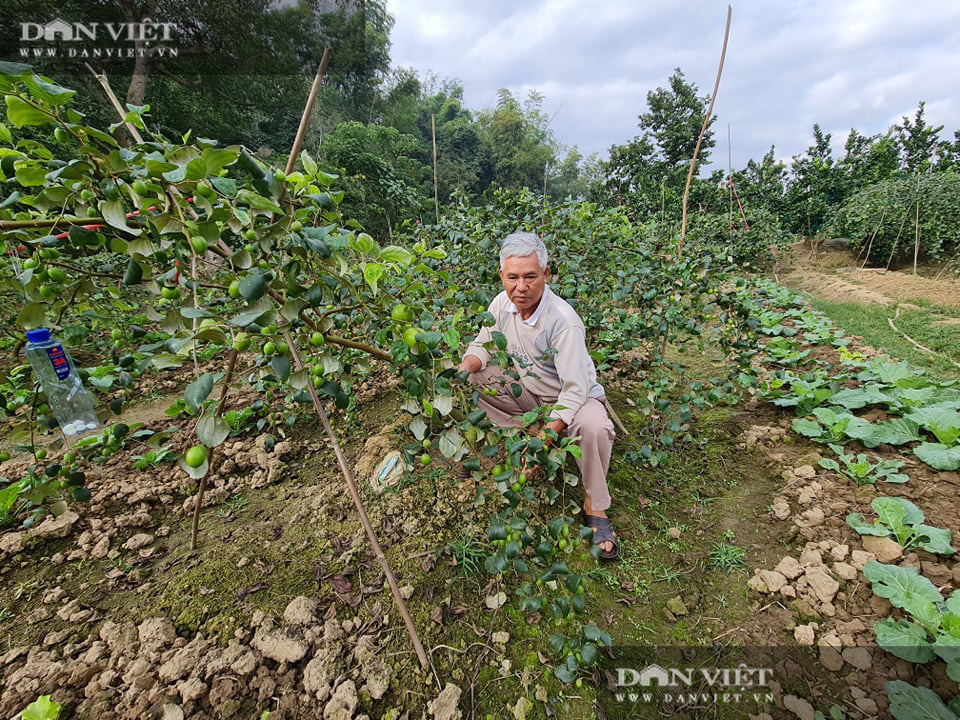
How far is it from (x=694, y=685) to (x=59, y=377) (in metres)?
2.20

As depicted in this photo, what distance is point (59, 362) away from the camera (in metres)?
1.24

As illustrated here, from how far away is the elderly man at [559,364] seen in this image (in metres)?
1.68

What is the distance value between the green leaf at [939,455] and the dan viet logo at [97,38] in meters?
11.8

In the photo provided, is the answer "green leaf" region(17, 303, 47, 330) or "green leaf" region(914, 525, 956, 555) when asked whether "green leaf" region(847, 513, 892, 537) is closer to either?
"green leaf" region(914, 525, 956, 555)

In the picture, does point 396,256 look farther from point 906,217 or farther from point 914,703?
point 906,217

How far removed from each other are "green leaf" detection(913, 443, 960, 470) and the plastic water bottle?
9.97 ft

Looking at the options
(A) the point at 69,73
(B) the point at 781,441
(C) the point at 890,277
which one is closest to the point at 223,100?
(A) the point at 69,73

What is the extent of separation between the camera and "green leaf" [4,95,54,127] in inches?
25.2

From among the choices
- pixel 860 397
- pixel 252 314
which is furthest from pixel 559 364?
pixel 860 397

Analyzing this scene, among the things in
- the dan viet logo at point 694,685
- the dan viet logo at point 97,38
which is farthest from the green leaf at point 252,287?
the dan viet logo at point 97,38

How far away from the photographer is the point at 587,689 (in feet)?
4.00

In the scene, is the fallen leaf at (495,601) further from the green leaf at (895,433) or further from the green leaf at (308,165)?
the green leaf at (895,433)

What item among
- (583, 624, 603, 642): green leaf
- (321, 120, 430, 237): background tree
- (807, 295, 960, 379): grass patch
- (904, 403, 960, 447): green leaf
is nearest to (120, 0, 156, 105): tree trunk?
(321, 120, 430, 237): background tree

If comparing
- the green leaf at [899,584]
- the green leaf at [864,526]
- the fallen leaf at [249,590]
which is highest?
the fallen leaf at [249,590]
